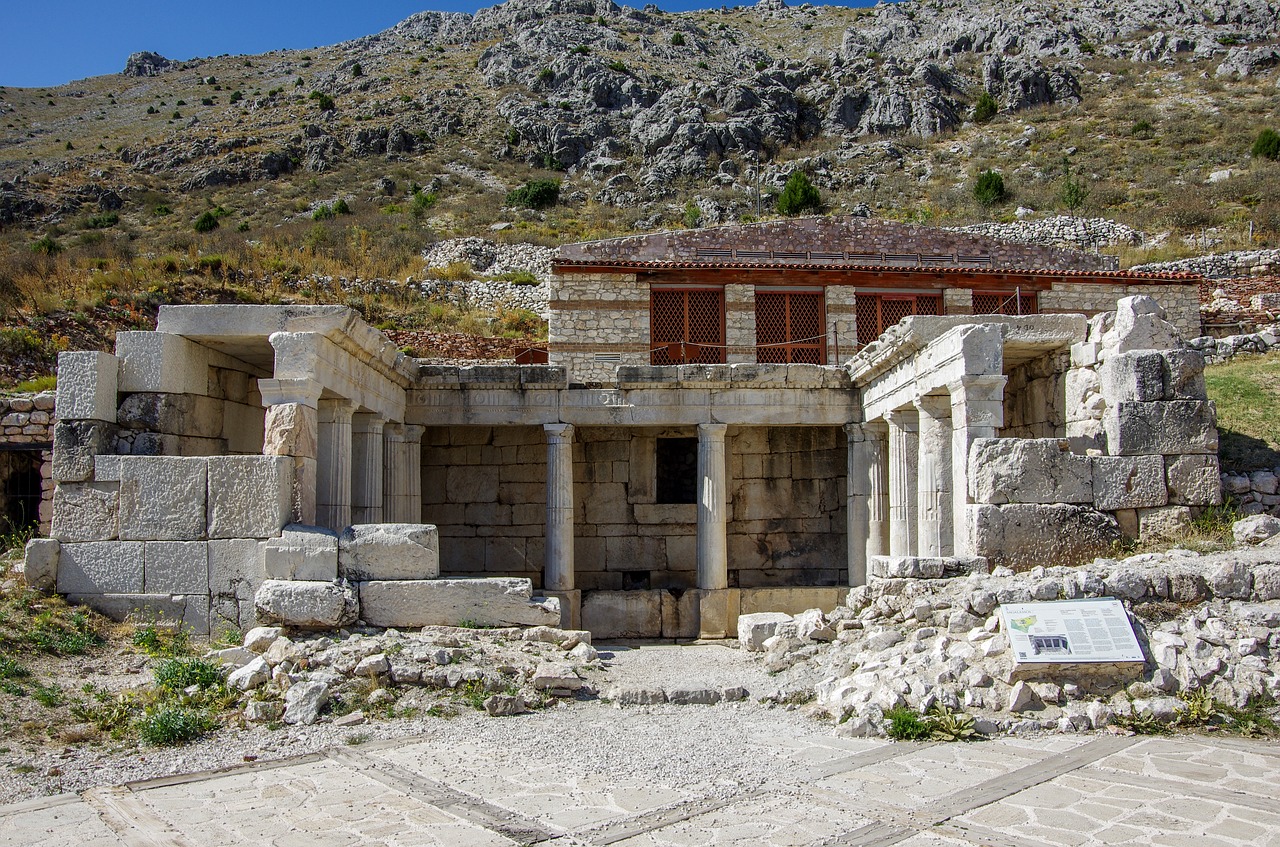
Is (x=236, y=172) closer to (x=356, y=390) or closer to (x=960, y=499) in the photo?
(x=356, y=390)

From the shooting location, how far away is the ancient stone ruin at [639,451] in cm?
903

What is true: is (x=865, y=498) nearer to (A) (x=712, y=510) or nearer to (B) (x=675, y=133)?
(A) (x=712, y=510)

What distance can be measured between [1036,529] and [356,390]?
7.46 metres

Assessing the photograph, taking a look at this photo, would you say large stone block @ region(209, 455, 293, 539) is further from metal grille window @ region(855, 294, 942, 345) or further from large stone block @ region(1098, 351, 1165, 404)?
metal grille window @ region(855, 294, 942, 345)

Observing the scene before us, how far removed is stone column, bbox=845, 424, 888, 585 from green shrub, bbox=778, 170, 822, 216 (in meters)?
26.6

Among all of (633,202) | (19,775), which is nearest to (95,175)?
(633,202)

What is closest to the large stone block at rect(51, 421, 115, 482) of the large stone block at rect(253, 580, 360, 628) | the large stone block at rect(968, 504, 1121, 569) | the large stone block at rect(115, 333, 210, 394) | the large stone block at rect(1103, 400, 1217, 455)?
the large stone block at rect(115, 333, 210, 394)

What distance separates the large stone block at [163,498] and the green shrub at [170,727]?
2986 mm

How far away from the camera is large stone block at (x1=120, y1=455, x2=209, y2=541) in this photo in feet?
29.9

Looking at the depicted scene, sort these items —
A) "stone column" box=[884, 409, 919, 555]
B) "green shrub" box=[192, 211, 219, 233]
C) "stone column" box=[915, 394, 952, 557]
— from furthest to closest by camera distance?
1. "green shrub" box=[192, 211, 219, 233]
2. "stone column" box=[884, 409, 919, 555]
3. "stone column" box=[915, 394, 952, 557]

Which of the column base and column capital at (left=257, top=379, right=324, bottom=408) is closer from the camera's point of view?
→ column capital at (left=257, top=379, right=324, bottom=408)

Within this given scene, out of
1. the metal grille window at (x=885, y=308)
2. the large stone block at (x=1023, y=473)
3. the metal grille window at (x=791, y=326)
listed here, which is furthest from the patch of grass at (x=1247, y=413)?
the metal grille window at (x=791, y=326)

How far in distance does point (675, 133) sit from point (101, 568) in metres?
41.7

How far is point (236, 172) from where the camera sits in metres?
46.6
